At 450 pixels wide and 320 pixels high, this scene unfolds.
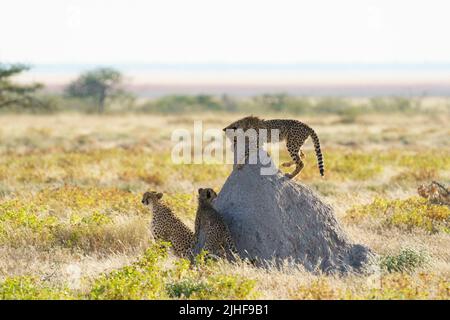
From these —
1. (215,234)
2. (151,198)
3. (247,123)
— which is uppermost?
(247,123)

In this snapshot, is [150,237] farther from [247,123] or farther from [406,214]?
[406,214]

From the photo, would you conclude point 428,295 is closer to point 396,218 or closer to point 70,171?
point 396,218

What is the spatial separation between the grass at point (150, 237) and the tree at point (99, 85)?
40.9m

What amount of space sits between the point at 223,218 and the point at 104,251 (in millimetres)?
1897

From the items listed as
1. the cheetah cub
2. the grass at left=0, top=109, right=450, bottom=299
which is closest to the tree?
the grass at left=0, top=109, right=450, bottom=299

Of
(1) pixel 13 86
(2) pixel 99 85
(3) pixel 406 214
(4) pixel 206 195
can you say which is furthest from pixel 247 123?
(2) pixel 99 85

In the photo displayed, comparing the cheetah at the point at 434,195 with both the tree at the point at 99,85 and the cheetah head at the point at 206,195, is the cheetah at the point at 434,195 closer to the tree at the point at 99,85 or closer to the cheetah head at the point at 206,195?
the cheetah head at the point at 206,195

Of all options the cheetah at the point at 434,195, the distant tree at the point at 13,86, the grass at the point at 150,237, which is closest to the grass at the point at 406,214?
the grass at the point at 150,237

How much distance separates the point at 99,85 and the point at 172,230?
5413 cm

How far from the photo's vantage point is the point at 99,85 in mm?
62188

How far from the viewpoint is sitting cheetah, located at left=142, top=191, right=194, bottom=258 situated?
29.6 feet
